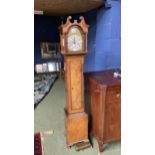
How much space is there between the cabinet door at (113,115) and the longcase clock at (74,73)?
27 centimetres

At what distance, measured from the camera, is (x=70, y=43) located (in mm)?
1979

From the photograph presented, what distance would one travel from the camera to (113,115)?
2.08m

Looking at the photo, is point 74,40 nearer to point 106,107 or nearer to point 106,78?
point 106,78

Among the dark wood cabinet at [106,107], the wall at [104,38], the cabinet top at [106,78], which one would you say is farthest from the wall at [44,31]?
the dark wood cabinet at [106,107]

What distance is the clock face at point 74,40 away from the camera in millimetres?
1966

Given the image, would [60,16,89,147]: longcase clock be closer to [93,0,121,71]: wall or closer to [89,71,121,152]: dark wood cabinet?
[89,71,121,152]: dark wood cabinet

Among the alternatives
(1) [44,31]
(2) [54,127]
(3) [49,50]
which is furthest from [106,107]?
(1) [44,31]

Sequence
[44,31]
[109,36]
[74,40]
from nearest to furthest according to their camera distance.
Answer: [74,40] < [109,36] < [44,31]

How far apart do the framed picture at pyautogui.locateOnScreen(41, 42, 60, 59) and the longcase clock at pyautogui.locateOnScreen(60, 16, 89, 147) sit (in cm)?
314

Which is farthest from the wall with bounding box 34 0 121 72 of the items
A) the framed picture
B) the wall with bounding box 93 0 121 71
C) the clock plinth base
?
the framed picture

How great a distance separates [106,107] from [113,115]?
0.48 feet
